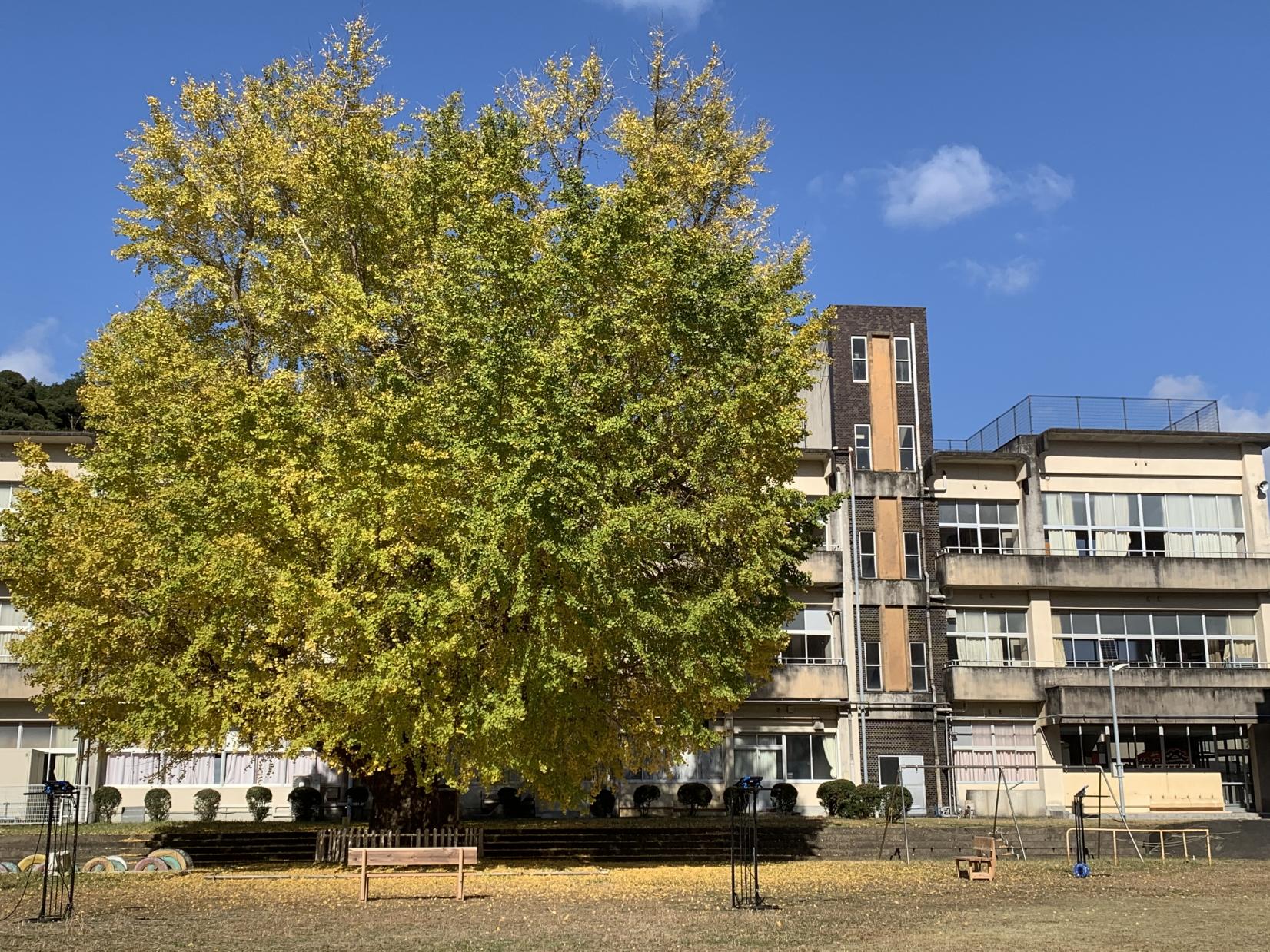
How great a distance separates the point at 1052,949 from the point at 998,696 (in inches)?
1159

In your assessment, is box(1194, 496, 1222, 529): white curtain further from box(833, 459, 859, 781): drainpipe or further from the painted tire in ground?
the painted tire in ground

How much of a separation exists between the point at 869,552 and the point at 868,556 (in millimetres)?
119

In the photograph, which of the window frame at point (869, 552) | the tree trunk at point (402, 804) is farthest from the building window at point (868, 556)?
the tree trunk at point (402, 804)

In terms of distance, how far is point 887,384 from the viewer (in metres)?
45.2

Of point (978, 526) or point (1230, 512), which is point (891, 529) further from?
point (1230, 512)

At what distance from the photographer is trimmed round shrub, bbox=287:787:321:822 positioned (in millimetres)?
37469

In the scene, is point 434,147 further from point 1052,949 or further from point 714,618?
point 1052,949

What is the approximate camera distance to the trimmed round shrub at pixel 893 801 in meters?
34.5

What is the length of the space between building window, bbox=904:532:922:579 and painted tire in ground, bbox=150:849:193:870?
26.9 meters

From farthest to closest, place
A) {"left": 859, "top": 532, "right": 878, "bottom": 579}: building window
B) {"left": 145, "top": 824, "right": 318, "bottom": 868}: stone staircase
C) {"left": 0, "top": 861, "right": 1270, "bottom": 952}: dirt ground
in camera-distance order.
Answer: {"left": 859, "top": 532, "right": 878, "bottom": 579}: building window → {"left": 145, "top": 824, "right": 318, "bottom": 868}: stone staircase → {"left": 0, "top": 861, "right": 1270, "bottom": 952}: dirt ground

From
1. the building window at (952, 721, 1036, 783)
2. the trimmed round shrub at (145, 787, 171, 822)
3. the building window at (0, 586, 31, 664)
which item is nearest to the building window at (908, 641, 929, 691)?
the building window at (952, 721, 1036, 783)

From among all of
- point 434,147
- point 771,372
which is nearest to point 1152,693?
point 771,372

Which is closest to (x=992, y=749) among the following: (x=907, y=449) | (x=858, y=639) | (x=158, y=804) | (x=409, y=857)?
(x=858, y=639)

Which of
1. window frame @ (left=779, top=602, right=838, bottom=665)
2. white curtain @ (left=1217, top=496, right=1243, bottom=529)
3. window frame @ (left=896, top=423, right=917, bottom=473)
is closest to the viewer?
window frame @ (left=779, top=602, right=838, bottom=665)
